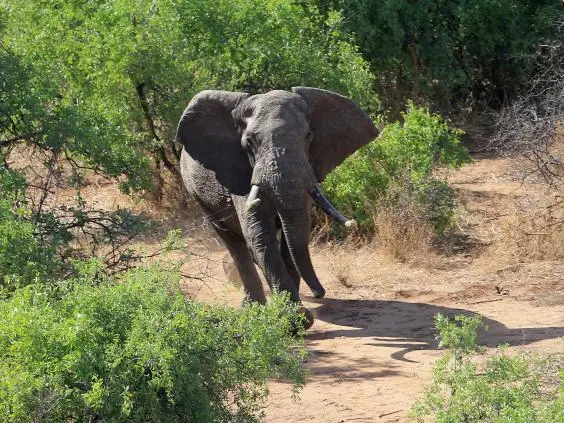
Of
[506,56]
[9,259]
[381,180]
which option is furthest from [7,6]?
[9,259]

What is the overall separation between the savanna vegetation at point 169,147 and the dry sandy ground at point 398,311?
435 mm

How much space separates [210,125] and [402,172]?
2802 millimetres

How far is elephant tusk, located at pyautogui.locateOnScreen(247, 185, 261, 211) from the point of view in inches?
407

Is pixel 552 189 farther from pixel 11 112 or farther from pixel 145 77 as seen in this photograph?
pixel 11 112

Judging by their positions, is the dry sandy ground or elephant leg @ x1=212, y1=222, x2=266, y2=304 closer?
the dry sandy ground

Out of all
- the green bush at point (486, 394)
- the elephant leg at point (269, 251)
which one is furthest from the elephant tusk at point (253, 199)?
the green bush at point (486, 394)

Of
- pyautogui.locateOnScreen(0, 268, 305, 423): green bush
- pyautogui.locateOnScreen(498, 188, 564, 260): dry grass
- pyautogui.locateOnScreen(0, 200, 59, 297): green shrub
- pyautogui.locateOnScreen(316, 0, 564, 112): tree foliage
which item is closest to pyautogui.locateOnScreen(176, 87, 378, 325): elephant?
pyautogui.locateOnScreen(498, 188, 564, 260): dry grass

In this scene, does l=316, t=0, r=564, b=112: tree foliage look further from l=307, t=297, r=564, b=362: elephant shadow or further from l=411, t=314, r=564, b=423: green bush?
l=411, t=314, r=564, b=423: green bush

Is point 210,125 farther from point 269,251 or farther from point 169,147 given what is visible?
point 169,147

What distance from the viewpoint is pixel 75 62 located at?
1460cm

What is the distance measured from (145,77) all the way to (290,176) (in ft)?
14.3

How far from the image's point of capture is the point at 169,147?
49.0 feet

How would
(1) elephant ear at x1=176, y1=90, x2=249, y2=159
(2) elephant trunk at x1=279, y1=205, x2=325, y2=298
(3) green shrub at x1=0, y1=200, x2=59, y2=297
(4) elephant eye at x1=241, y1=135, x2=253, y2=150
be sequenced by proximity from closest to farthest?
(3) green shrub at x1=0, y1=200, x2=59, y2=297
(2) elephant trunk at x1=279, y1=205, x2=325, y2=298
(4) elephant eye at x1=241, y1=135, x2=253, y2=150
(1) elephant ear at x1=176, y1=90, x2=249, y2=159

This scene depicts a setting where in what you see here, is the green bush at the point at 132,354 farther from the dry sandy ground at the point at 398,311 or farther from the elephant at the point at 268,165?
the elephant at the point at 268,165
